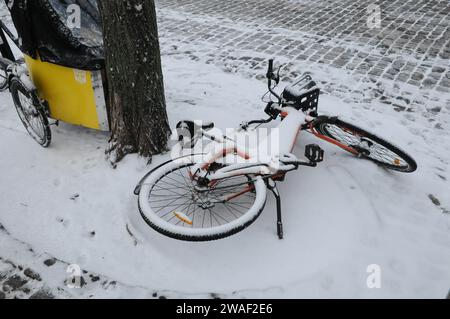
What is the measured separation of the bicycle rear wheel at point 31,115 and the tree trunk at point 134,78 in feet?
2.55

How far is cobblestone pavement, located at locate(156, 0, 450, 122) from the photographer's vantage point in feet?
20.0

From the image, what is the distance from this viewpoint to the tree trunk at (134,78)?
357cm

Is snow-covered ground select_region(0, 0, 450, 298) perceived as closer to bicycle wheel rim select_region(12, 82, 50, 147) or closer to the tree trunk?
bicycle wheel rim select_region(12, 82, 50, 147)

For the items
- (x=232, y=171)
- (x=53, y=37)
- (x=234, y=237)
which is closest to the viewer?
(x=232, y=171)

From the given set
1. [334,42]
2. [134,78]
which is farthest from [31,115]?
[334,42]

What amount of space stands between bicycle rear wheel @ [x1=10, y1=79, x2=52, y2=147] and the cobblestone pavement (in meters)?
3.13

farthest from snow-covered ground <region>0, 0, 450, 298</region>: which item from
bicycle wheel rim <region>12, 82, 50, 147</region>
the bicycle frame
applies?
the bicycle frame

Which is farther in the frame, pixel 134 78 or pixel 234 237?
pixel 134 78

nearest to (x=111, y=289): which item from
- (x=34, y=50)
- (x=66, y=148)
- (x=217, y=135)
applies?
(x=217, y=135)

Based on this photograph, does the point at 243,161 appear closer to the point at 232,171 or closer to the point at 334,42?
the point at 232,171

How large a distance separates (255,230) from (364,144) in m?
1.71

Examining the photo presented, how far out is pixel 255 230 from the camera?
360cm

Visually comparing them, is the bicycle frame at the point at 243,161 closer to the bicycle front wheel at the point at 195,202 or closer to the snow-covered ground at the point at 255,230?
the bicycle front wheel at the point at 195,202
